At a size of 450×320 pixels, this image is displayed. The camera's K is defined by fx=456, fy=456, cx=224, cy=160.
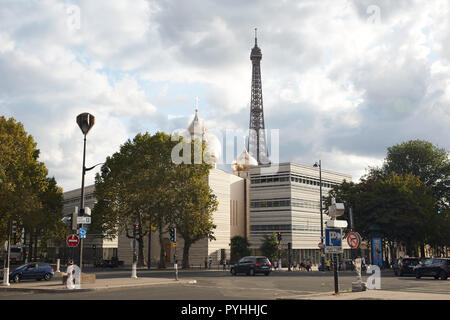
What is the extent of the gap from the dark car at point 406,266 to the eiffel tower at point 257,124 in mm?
74290

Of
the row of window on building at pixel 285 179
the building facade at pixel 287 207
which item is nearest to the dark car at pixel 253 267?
the building facade at pixel 287 207

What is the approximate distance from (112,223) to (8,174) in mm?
11781

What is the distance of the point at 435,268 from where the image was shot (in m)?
33.3

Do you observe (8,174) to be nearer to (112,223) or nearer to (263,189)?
(112,223)

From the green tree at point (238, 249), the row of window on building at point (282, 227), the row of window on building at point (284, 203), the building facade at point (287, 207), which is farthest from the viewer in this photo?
the row of window on building at point (284, 203)

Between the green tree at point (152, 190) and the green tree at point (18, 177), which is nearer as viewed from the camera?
the green tree at point (18, 177)

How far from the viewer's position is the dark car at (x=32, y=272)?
2981 centimetres

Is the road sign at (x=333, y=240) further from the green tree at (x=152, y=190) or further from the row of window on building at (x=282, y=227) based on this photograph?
the row of window on building at (x=282, y=227)

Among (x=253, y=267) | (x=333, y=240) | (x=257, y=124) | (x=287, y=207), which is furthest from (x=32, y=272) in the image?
(x=257, y=124)

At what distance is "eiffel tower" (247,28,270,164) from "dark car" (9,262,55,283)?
81.8 m

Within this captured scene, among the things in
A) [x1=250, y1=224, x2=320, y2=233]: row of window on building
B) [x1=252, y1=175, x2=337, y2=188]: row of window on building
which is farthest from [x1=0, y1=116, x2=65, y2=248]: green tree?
[x1=252, y1=175, x2=337, y2=188]: row of window on building

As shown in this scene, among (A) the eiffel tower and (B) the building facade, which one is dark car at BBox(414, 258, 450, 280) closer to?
(B) the building facade

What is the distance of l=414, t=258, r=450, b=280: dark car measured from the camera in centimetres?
3284
